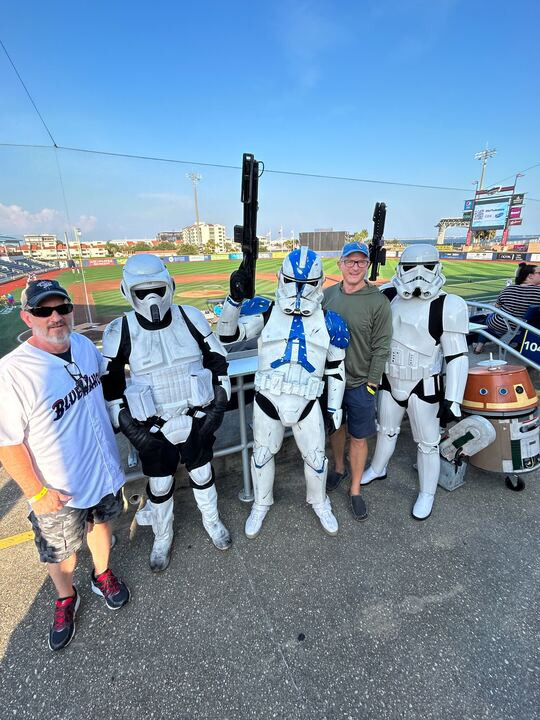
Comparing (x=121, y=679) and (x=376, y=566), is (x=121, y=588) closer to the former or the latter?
(x=121, y=679)

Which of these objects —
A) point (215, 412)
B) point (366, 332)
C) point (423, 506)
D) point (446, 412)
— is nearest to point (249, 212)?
point (366, 332)

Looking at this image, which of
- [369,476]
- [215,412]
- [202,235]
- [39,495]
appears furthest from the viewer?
[202,235]

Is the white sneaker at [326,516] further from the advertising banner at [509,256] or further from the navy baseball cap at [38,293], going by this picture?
the advertising banner at [509,256]

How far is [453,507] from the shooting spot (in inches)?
112

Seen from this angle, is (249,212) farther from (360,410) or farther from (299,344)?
(360,410)

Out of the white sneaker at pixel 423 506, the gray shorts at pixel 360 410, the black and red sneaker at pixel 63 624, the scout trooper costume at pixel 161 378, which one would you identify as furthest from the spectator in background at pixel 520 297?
the black and red sneaker at pixel 63 624

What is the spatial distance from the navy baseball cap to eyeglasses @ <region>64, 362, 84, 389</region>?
33cm

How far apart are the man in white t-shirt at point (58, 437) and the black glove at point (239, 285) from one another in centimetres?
92

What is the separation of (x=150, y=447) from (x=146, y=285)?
1005 mm

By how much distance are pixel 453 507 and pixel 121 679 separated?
8.69 ft

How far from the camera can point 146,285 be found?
6.32 ft

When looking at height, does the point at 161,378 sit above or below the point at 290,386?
above

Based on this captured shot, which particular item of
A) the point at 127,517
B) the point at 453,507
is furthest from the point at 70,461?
the point at 453,507

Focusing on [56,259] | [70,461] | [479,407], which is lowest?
[479,407]
